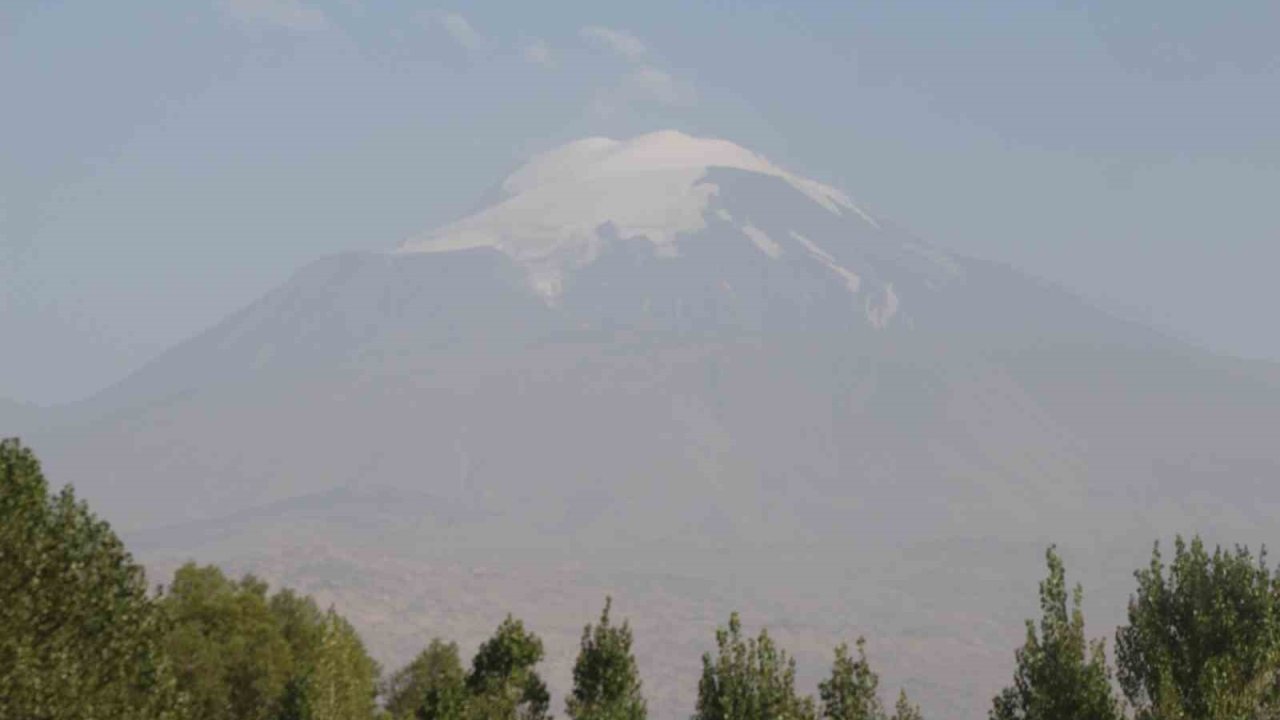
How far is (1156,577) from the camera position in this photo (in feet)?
129

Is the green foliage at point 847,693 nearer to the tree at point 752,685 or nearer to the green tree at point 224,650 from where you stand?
the tree at point 752,685

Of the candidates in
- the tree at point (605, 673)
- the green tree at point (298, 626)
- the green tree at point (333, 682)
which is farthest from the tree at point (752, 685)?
the green tree at point (298, 626)

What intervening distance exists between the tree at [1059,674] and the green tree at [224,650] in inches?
964

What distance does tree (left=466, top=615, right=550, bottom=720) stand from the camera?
121ft

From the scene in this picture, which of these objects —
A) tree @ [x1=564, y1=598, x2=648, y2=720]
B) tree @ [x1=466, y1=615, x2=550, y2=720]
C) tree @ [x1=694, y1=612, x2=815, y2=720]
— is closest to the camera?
tree @ [x1=694, y1=612, x2=815, y2=720]

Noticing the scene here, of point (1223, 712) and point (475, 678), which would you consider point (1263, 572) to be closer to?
point (1223, 712)

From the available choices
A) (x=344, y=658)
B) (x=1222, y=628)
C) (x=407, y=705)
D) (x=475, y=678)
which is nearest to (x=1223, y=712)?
(x=1222, y=628)

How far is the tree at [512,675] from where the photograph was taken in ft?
121

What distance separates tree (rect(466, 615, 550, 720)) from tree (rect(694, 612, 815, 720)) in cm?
633

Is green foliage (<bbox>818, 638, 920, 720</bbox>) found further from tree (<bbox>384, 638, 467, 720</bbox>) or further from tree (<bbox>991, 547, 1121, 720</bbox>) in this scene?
tree (<bbox>384, 638, 467, 720</bbox>)

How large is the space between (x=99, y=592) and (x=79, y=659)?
205cm

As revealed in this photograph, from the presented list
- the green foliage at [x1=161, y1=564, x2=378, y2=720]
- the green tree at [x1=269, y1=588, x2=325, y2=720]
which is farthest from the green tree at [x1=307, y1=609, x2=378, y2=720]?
the green tree at [x1=269, y1=588, x2=325, y2=720]

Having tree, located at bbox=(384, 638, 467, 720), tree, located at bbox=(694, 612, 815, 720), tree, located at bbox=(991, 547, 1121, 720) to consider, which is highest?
tree, located at bbox=(384, 638, 467, 720)

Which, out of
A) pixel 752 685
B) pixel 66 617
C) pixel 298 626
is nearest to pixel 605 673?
pixel 752 685
